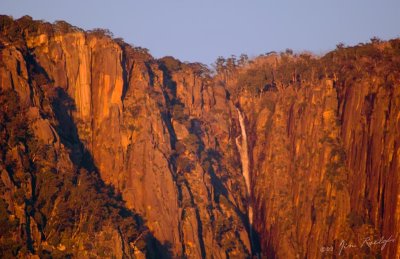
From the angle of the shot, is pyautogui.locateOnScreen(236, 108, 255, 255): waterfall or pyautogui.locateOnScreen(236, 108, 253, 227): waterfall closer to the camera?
pyautogui.locateOnScreen(236, 108, 255, 255): waterfall

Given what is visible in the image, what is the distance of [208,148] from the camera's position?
3595 inches

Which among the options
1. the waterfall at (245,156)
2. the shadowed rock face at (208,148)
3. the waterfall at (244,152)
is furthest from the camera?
the waterfall at (244,152)

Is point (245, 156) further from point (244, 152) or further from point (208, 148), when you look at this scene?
point (208, 148)

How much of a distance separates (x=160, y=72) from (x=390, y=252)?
2891 cm

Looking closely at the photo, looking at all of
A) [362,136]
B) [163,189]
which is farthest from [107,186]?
[362,136]

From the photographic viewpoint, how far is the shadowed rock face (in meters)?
76.8

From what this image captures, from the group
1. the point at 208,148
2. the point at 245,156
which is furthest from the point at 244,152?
the point at 208,148

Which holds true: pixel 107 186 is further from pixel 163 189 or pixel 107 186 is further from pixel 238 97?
pixel 238 97

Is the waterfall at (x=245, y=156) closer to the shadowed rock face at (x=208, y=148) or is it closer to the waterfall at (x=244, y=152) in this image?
the waterfall at (x=244, y=152)

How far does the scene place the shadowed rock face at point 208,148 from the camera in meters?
76.8

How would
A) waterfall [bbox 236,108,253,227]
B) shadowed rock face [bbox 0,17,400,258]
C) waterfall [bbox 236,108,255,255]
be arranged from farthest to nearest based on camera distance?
waterfall [bbox 236,108,253,227] → waterfall [bbox 236,108,255,255] → shadowed rock face [bbox 0,17,400,258]

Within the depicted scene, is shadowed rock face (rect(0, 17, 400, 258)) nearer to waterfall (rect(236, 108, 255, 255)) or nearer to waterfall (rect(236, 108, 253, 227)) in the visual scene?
waterfall (rect(236, 108, 255, 255))

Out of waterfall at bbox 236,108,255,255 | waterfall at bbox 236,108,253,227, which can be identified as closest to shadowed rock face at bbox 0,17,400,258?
waterfall at bbox 236,108,255,255

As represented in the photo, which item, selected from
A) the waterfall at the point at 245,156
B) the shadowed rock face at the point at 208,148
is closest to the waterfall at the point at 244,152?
the waterfall at the point at 245,156
